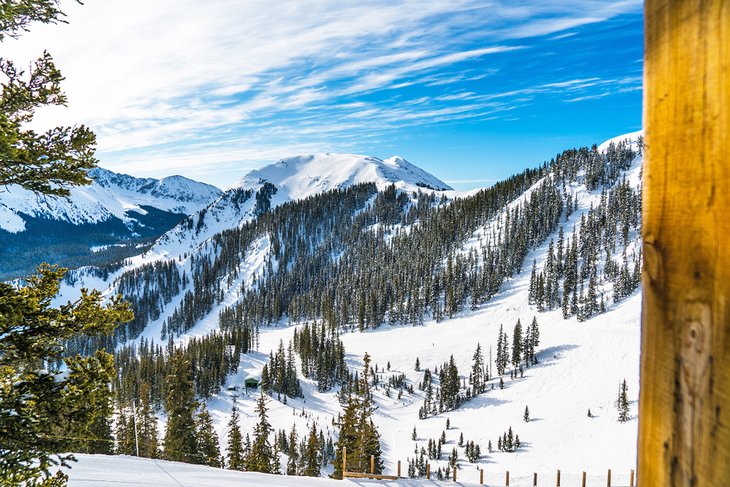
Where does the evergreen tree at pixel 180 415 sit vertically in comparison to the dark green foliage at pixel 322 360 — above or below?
above

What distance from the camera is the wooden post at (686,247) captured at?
32.9 inches

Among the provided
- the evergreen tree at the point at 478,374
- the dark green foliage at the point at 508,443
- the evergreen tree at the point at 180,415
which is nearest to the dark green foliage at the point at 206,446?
the evergreen tree at the point at 180,415

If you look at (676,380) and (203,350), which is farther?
(203,350)

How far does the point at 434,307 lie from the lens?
408 ft

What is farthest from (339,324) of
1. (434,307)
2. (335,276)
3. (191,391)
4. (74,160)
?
(74,160)

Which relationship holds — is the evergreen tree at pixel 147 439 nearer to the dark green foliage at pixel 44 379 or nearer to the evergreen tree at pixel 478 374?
the dark green foliage at pixel 44 379

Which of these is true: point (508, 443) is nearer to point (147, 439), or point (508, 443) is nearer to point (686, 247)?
point (147, 439)

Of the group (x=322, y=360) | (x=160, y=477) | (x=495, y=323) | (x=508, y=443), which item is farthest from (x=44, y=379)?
(x=495, y=323)

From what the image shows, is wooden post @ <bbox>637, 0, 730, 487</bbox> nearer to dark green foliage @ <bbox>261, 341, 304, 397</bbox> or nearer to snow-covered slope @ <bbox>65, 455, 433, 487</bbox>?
snow-covered slope @ <bbox>65, 455, 433, 487</bbox>

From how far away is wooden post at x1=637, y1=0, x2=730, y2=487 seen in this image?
→ 84cm

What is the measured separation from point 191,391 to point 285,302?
135 m

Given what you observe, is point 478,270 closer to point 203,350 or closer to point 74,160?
point 203,350

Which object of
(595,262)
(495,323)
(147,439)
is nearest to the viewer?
(147,439)

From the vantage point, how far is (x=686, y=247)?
0.93m
